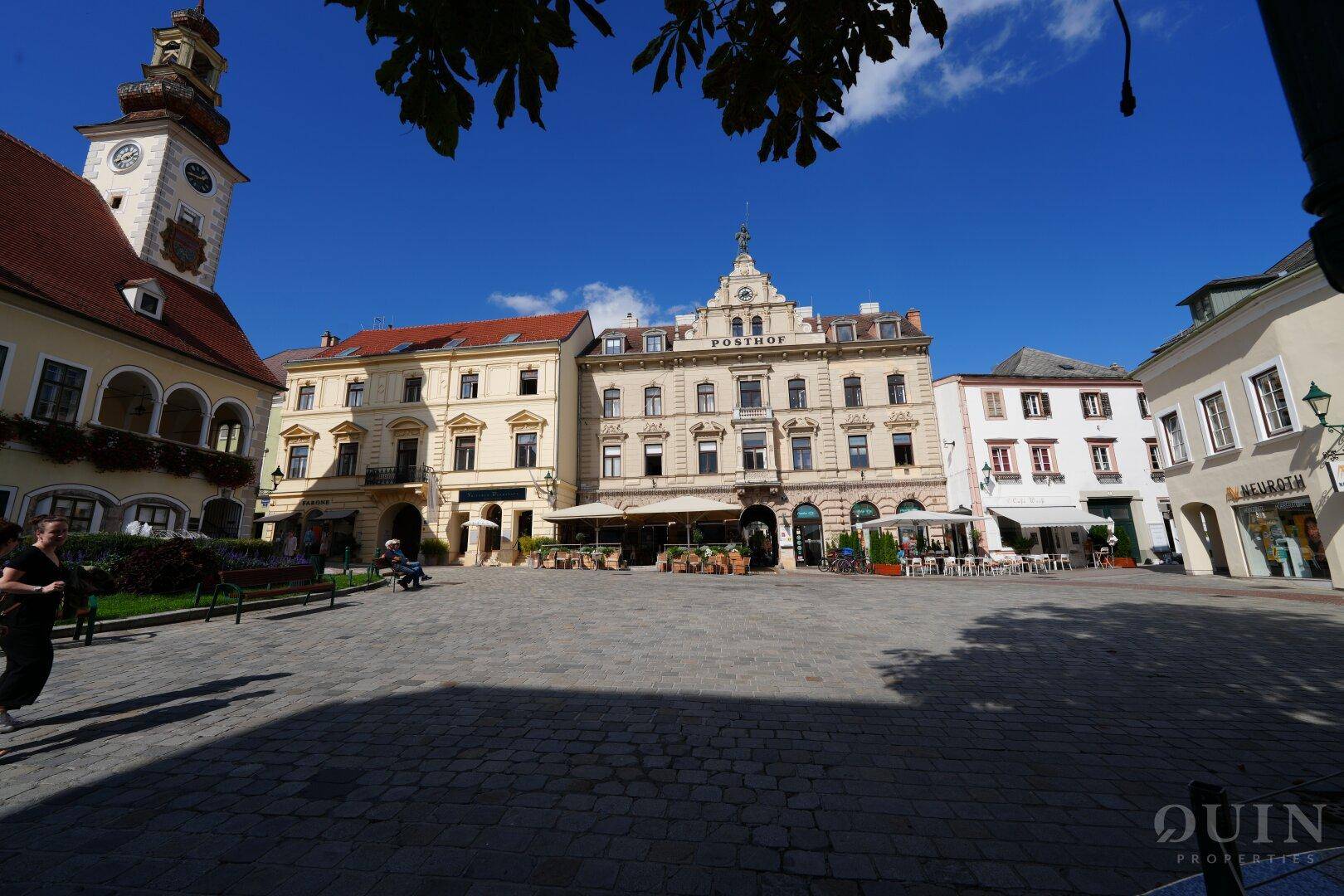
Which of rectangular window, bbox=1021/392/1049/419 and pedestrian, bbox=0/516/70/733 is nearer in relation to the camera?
pedestrian, bbox=0/516/70/733

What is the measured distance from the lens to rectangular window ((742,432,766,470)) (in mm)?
27500

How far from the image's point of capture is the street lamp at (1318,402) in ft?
39.5

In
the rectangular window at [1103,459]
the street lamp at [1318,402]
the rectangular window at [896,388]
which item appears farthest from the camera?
the rectangular window at [896,388]

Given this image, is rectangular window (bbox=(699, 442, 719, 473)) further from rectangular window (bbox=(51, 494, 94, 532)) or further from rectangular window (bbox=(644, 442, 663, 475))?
rectangular window (bbox=(51, 494, 94, 532))

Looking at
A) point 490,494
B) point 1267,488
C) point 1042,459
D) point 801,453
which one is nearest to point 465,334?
point 490,494

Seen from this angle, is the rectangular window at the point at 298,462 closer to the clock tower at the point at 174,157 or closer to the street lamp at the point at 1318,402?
the clock tower at the point at 174,157

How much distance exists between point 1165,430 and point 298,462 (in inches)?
1499

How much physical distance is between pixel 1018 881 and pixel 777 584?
13747 millimetres

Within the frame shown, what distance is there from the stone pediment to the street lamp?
2542cm

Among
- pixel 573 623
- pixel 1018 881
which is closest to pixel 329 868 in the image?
pixel 1018 881

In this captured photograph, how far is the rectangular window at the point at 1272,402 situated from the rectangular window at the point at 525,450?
25.5 m

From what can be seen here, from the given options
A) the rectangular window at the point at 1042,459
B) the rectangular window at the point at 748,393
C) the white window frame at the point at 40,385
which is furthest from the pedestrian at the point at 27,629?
the rectangular window at the point at 1042,459

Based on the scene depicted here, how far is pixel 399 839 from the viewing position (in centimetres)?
277

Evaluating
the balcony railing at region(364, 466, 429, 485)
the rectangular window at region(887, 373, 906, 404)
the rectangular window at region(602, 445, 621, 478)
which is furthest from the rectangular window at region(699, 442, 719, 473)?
the balcony railing at region(364, 466, 429, 485)
